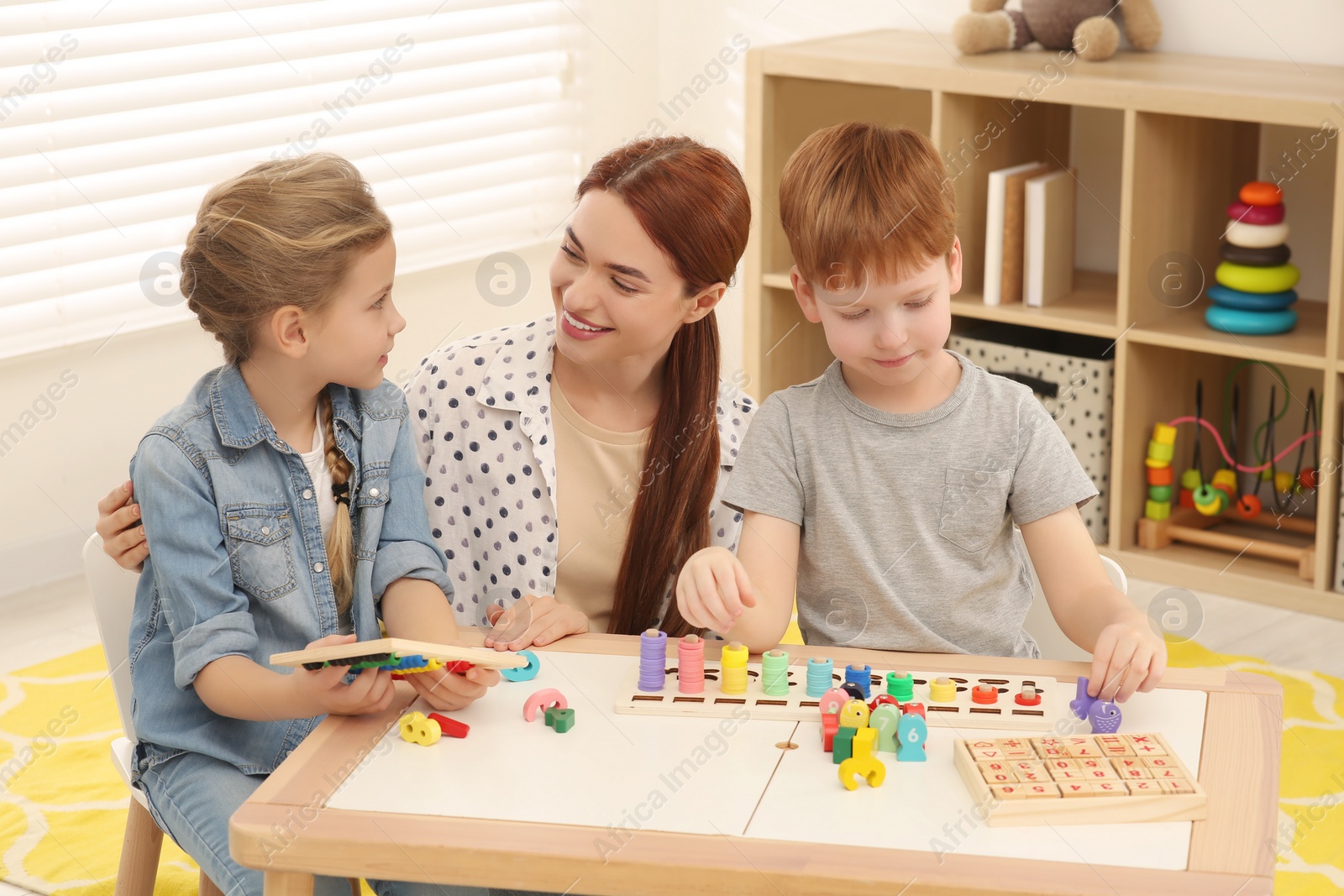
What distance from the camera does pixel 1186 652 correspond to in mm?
2576

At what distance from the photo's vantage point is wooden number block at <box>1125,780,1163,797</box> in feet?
3.22

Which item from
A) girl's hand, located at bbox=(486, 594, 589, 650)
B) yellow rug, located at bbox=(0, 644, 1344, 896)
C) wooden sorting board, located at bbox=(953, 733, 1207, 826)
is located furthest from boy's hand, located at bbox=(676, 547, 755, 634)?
yellow rug, located at bbox=(0, 644, 1344, 896)

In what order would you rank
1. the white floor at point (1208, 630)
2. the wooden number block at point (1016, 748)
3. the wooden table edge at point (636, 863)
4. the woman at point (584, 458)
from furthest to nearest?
the white floor at point (1208, 630) < the woman at point (584, 458) < the wooden number block at point (1016, 748) < the wooden table edge at point (636, 863)

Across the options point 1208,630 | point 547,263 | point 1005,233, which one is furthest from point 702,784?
point 547,263

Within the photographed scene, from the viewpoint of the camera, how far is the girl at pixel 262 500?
132cm

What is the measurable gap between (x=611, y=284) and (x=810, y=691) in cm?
53

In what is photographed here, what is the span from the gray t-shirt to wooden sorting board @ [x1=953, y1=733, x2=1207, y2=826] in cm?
36

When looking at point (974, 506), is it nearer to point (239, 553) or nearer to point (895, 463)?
point (895, 463)

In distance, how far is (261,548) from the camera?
4.47ft

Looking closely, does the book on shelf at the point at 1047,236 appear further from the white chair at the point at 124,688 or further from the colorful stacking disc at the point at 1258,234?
the white chair at the point at 124,688

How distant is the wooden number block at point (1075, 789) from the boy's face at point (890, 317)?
0.46 metres

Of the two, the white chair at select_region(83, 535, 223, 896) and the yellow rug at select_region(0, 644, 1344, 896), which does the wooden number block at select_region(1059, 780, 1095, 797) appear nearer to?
the white chair at select_region(83, 535, 223, 896)

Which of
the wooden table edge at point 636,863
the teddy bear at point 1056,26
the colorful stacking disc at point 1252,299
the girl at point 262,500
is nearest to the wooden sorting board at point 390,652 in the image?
the wooden table edge at point 636,863

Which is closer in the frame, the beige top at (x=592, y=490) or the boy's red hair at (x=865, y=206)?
the boy's red hair at (x=865, y=206)
